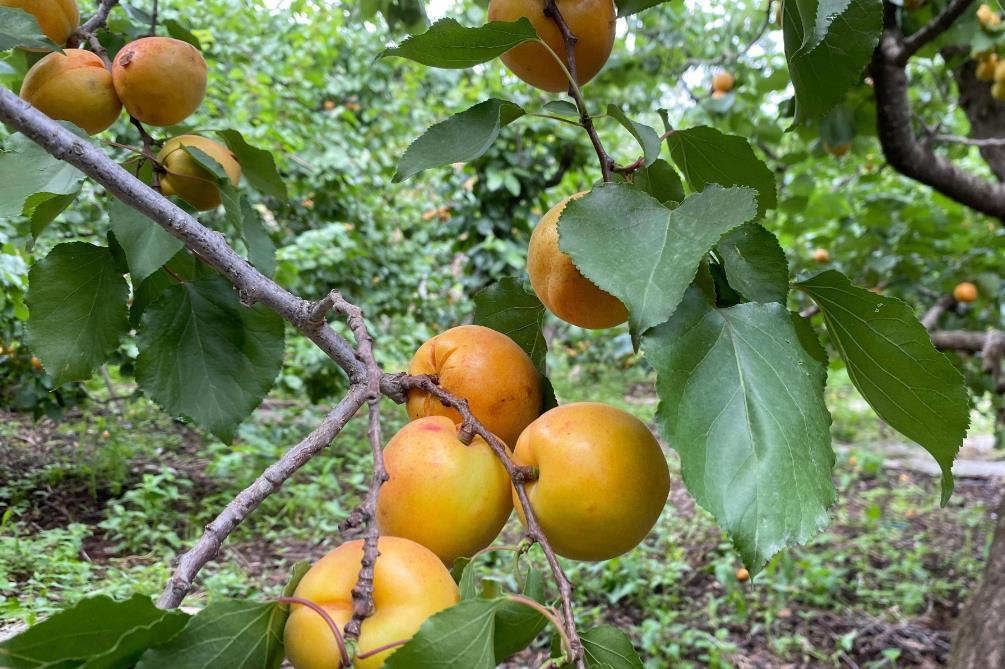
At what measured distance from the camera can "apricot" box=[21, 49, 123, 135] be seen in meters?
1.03

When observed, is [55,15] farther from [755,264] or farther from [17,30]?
[755,264]

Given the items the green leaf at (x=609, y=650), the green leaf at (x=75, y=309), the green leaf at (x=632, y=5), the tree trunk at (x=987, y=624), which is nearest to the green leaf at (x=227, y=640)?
the green leaf at (x=609, y=650)

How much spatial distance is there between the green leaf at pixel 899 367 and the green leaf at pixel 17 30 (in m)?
0.93

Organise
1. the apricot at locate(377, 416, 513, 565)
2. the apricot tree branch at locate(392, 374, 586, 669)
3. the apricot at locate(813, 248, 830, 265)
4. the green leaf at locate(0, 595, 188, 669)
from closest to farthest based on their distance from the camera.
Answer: the green leaf at locate(0, 595, 188, 669), the apricot tree branch at locate(392, 374, 586, 669), the apricot at locate(377, 416, 513, 565), the apricot at locate(813, 248, 830, 265)

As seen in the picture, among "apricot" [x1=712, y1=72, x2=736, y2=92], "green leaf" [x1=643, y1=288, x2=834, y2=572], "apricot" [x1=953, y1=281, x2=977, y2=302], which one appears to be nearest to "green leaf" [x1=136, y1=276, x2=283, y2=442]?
"green leaf" [x1=643, y1=288, x2=834, y2=572]

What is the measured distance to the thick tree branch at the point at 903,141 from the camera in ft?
6.54

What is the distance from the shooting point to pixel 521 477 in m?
0.67

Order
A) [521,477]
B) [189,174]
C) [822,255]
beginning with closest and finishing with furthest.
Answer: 1. [521,477]
2. [189,174]
3. [822,255]

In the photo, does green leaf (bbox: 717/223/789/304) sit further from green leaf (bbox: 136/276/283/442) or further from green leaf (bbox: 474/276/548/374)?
green leaf (bbox: 136/276/283/442)

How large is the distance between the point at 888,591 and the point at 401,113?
4.29 metres

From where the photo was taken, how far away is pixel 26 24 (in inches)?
34.8

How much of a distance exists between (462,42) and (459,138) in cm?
10

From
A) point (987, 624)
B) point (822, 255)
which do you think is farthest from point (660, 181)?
point (822, 255)

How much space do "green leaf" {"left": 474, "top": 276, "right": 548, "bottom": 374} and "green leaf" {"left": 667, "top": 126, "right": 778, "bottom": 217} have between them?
25cm
